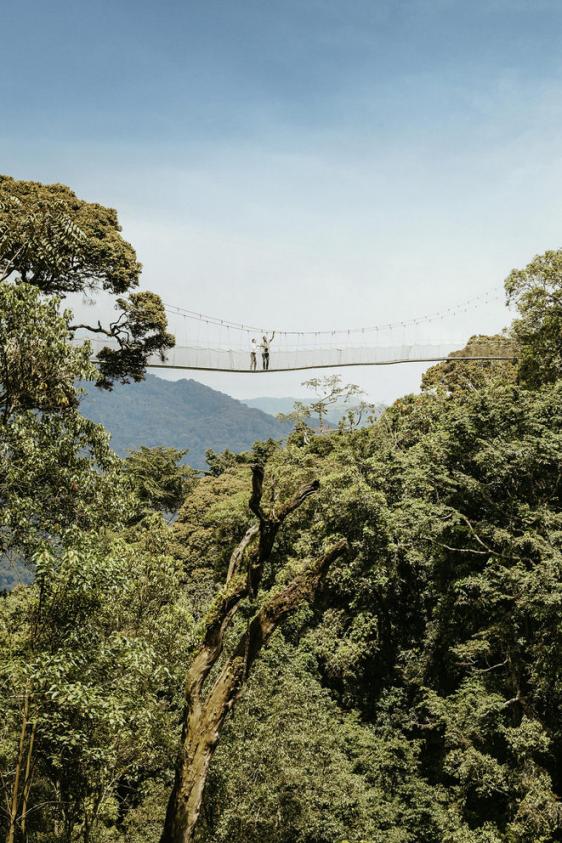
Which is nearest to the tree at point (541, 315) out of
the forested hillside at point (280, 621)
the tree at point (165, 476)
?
the forested hillside at point (280, 621)

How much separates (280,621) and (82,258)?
9.80 metres

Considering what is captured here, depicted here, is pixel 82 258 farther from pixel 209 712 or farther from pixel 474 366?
pixel 474 366

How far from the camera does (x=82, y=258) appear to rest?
1336 centimetres

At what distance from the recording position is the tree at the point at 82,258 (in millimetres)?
9180

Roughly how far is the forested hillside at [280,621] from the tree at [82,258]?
0.06m

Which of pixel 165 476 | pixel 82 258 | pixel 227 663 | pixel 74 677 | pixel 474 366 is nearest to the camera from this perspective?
pixel 227 663

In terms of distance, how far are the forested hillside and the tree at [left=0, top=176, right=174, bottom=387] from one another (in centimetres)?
6

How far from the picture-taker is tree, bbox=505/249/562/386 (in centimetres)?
1603

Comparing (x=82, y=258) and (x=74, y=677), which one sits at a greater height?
(x=82, y=258)

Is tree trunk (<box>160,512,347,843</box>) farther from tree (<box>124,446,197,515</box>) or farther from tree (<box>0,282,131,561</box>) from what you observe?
tree (<box>124,446,197,515</box>)

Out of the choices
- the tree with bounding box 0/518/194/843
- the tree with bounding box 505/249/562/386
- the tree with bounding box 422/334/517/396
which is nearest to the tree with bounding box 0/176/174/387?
the tree with bounding box 0/518/194/843

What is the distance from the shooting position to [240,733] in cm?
1048

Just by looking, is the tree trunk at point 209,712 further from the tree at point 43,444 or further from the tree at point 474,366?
the tree at point 474,366

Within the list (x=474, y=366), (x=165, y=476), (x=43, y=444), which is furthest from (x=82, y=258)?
(x=165, y=476)
